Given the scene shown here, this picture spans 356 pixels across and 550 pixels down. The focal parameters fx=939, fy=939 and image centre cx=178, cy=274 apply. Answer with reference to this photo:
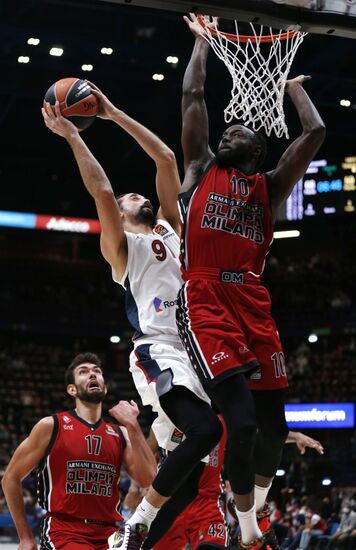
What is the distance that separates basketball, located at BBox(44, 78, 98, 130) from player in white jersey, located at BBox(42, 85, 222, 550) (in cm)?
6

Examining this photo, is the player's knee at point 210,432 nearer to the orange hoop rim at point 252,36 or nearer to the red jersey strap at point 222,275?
the red jersey strap at point 222,275

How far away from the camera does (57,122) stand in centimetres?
532

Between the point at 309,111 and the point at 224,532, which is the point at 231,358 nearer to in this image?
the point at 309,111

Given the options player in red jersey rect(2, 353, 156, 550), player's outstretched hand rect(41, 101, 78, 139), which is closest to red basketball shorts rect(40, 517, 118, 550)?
player in red jersey rect(2, 353, 156, 550)

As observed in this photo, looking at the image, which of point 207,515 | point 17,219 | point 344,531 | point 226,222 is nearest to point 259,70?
point 226,222

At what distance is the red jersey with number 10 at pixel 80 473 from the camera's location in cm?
582

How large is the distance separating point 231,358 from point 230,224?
0.72 metres

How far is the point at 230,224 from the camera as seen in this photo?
4.82m

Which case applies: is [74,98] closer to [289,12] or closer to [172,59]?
[289,12]

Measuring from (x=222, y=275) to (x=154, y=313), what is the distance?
71cm

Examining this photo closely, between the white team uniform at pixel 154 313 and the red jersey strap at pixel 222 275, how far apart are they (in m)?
0.55

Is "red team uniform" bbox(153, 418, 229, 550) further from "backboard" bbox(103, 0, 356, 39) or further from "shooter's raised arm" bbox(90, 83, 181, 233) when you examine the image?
"backboard" bbox(103, 0, 356, 39)

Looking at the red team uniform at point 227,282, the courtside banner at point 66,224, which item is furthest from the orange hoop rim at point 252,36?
the courtside banner at point 66,224

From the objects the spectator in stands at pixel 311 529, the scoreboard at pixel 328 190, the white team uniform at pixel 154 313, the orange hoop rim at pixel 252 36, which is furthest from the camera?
the scoreboard at pixel 328 190
